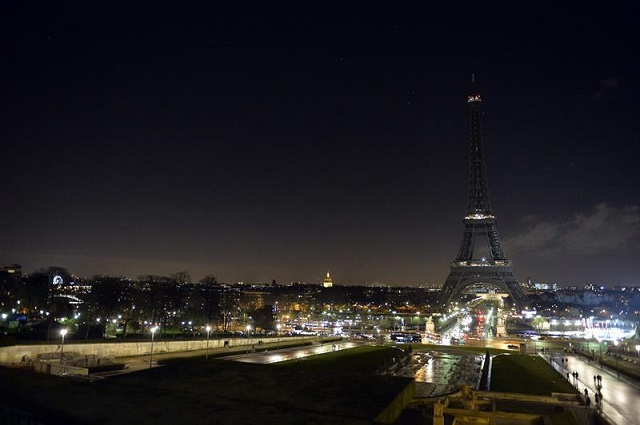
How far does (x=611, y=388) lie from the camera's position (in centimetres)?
3303

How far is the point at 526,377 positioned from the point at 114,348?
1177 inches

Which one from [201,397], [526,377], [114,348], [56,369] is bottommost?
[526,377]

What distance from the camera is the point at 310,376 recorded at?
27.4 ft

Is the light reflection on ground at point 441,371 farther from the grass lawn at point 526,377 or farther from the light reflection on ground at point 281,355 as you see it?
the light reflection on ground at point 281,355

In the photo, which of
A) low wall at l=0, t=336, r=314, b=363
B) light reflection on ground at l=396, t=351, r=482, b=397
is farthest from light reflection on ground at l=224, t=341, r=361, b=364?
light reflection on ground at l=396, t=351, r=482, b=397

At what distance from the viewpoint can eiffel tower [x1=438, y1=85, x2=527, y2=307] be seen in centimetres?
13688

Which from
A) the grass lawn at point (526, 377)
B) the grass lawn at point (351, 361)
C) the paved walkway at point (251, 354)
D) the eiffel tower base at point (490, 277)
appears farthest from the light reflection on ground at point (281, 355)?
the eiffel tower base at point (490, 277)

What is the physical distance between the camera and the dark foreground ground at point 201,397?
19.4 ft

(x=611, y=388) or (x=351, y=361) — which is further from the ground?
(x=351, y=361)

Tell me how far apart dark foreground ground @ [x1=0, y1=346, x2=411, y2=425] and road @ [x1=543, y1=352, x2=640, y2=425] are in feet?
74.0

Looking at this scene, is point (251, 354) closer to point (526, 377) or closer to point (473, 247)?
point (526, 377)

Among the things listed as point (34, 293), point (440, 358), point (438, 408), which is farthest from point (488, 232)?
point (438, 408)

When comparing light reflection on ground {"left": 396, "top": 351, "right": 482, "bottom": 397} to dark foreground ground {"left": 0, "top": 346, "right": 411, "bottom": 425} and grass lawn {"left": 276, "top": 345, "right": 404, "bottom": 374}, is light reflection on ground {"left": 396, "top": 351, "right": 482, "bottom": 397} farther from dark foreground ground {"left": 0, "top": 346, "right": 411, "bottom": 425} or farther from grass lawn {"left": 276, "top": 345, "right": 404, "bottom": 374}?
dark foreground ground {"left": 0, "top": 346, "right": 411, "bottom": 425}

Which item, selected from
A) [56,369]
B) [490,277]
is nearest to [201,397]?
[56,369]
